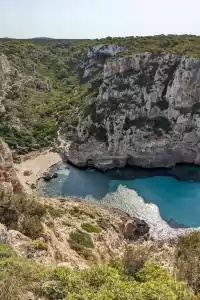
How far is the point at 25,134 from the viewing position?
66188mm

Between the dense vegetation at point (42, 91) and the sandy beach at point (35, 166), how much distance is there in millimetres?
3391

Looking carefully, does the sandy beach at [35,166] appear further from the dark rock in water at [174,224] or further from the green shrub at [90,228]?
the dark rock in water at [174,224]

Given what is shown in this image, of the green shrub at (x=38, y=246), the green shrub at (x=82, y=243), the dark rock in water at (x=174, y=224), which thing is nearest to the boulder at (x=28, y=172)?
the dark rock in water at (x=174, y=224)

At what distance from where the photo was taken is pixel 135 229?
39.8 m

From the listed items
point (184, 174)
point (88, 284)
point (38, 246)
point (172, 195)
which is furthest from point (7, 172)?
point (184, 174)

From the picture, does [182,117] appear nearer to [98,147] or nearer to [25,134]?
[98,147]

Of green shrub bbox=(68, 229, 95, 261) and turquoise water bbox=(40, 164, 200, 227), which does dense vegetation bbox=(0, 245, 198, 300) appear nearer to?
green shrub bbox=(68, 229, 95, 261)

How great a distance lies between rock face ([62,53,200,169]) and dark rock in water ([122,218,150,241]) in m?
17.0

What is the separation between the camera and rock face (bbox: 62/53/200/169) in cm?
5678

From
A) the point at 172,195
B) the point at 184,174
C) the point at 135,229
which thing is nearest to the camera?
the point at 135,229

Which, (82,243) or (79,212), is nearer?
(82,243)

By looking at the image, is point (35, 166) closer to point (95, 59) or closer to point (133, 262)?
point (133, 262)

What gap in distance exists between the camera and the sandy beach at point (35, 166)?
176 ft

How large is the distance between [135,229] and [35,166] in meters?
23.8
